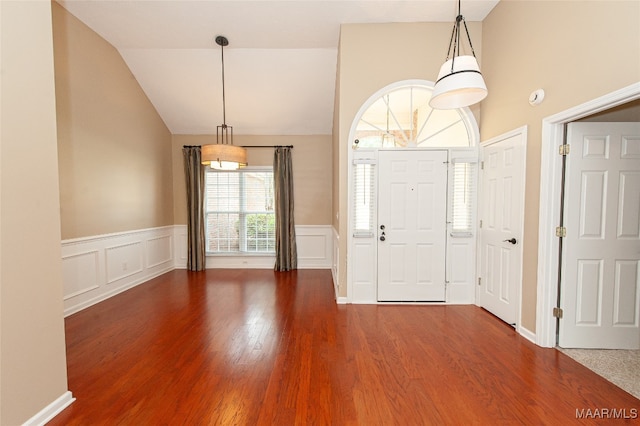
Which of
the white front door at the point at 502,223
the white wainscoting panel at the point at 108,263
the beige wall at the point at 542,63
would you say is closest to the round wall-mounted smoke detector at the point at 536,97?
the beige wall at the point at 542,63

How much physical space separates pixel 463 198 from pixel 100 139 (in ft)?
17.0

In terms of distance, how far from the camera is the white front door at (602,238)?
245 cm

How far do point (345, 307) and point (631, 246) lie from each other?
2898 mm

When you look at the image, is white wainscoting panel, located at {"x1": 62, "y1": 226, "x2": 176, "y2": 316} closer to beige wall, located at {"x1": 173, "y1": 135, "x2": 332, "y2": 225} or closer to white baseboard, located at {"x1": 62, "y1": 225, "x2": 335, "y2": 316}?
white baseboard, located at {"x1": 62, "y1": 225, "x2": 335, "y2": 316}

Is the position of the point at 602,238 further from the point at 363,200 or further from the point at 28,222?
the point at 28,222

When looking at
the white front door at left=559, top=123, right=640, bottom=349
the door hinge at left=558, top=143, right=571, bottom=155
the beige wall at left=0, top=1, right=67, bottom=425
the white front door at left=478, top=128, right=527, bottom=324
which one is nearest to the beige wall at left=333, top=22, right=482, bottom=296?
the white front door at left=478, top=128, right=527, bottom=324

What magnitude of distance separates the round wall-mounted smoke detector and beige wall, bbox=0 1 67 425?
3.93 meters

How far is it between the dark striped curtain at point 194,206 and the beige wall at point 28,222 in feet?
12.7

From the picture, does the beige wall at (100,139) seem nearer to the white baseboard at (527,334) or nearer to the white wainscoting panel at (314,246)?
the white wainscoting panel at (314,246)

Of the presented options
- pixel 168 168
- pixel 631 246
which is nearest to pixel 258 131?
pixel 168 168

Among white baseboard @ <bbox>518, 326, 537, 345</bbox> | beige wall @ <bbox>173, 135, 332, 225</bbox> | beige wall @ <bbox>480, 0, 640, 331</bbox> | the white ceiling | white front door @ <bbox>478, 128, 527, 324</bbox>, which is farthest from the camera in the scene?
beige wall @ <bbox>173, 135, 332, 225</bbox>

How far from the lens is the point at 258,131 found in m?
5.71

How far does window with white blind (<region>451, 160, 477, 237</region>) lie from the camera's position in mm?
3627

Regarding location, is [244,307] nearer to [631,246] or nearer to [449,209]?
A: [449,209]
